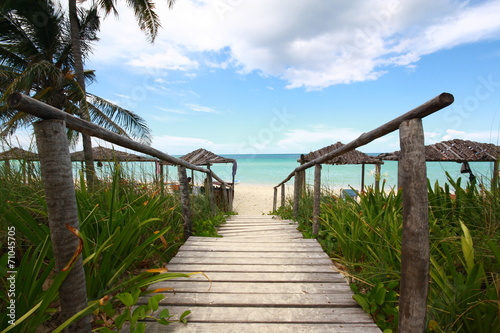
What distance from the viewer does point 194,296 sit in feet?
5.47

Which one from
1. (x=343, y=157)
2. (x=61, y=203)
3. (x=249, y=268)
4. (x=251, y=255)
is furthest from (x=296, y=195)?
(x=343, y=157)

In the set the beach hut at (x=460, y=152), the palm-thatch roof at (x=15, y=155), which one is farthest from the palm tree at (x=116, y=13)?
the beach hut at (x=460, y=152)

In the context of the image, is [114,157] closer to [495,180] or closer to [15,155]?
[15,155]

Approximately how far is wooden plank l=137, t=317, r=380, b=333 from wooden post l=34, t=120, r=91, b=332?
0.46 metres

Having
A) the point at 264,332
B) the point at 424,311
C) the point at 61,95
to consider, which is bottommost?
the point at 264,332

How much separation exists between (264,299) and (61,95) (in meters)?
11.8

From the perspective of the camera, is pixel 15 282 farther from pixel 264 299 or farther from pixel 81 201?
pixel 264 299

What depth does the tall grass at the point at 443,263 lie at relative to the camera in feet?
4.06

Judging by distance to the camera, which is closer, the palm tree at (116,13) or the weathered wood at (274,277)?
the weathered wood at (274,277)

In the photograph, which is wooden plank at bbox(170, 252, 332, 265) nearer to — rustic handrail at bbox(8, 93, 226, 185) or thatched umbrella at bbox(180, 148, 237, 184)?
rustic handrail at bbox(8, 93, 226, 185)

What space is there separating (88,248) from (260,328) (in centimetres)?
101

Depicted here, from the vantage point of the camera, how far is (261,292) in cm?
172

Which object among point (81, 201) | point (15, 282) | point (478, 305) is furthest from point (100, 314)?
point (478, 305)

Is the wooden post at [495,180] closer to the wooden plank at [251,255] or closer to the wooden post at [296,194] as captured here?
the wooden plank at [251,255]
